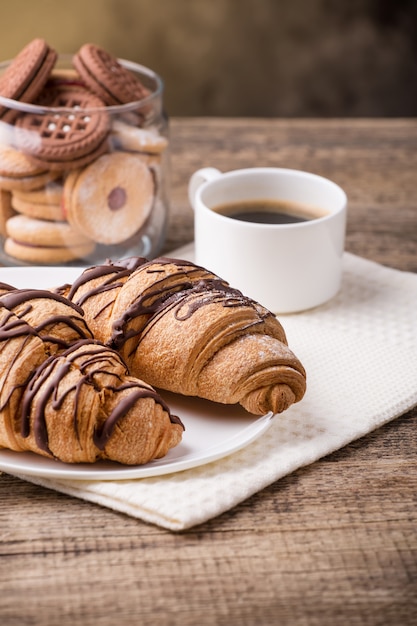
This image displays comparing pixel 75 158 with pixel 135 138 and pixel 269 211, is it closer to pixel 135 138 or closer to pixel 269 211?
pixel 135 138

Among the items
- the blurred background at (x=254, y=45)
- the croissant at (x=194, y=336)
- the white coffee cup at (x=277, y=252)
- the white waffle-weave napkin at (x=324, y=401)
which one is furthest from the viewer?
the blurred background at (x=254, y=45)

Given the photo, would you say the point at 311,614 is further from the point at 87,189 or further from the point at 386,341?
the point at 87,189

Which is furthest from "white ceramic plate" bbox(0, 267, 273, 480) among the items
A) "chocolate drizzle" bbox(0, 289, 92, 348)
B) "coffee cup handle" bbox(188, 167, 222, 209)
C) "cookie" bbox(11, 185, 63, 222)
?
"coffee cup handle" bbox(188, 167, 222, 209)

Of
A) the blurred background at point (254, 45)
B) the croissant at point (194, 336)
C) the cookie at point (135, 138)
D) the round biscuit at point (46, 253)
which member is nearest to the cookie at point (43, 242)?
the round biscuit at point (46, 253)

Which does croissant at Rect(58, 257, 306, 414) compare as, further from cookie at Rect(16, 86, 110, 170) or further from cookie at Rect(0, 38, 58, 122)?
cookie at Rect(0, 38, 58, 122)

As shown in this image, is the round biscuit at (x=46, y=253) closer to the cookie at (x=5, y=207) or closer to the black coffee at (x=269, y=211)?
the cookie at (x=5, y=207)

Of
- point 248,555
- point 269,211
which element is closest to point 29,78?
point 269,211
